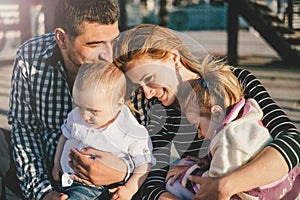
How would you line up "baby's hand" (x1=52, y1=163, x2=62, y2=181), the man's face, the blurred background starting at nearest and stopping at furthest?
the man's face < "baby's hand" (x1=52, y1=163, x2=62, y2=181) < the blurred background

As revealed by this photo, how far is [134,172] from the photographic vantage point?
1.63 metres

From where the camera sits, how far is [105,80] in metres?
1.54

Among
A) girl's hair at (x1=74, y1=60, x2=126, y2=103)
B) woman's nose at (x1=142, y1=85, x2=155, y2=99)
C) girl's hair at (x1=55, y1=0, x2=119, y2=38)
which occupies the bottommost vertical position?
woman's nose at (x1=142, y1=85, x2=155, y2=99)

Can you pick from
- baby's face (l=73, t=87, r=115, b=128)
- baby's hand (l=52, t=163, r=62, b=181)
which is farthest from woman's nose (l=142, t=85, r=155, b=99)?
baby's hand (l=52, t=163, r=62, b=181)

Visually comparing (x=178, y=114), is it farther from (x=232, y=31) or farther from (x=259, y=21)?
(x=259, y=21)

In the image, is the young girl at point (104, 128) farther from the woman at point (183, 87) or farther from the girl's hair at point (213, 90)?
the girl's hair at point (213, 90)

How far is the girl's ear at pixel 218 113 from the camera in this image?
149 centimetres

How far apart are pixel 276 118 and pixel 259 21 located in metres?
5.81

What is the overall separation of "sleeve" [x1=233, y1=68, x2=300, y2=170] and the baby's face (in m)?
0.38

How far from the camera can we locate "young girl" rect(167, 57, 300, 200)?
140 cm

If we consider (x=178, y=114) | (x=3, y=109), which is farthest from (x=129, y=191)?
(x=3, y=109)

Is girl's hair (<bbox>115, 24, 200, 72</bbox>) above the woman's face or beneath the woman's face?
above

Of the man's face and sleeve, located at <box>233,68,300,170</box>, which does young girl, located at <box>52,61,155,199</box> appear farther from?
sleeve, located at <box>233,68,300,170</box>

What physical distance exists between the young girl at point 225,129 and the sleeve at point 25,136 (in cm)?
44
